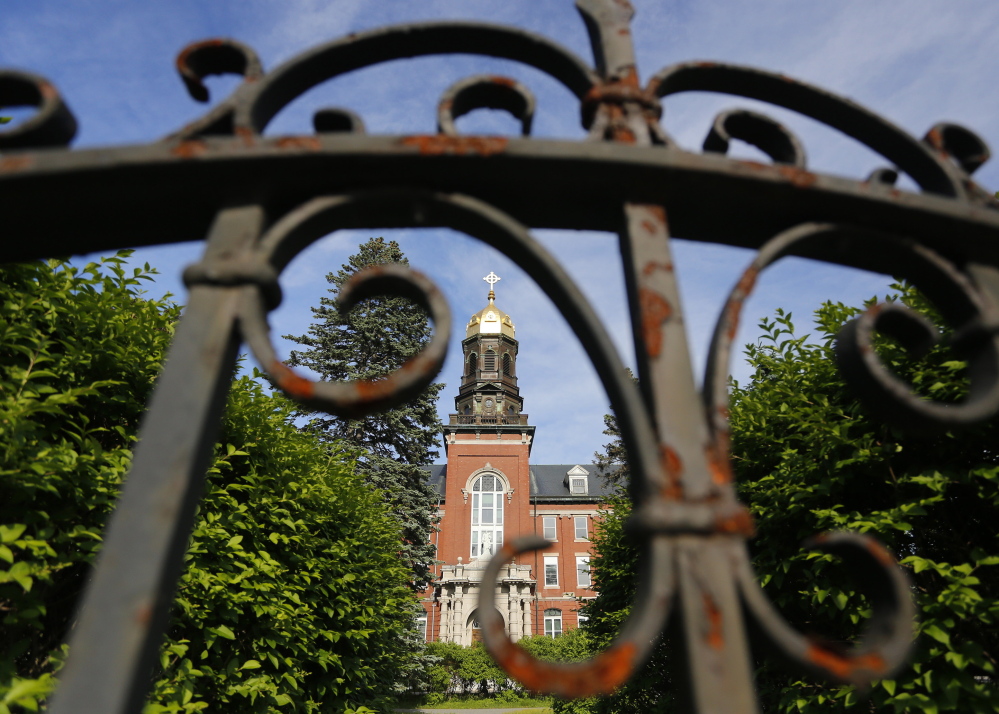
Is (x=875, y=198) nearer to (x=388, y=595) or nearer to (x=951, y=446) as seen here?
(x=951, y=446)

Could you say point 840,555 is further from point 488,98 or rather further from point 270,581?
point 270,581

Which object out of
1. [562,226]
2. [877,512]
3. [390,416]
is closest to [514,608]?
[390,416]

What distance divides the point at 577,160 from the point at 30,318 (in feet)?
12.5

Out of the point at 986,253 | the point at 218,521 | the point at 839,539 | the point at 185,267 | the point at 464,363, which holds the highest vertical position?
the point at 464,363

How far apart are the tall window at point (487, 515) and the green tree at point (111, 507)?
2781 centimetres

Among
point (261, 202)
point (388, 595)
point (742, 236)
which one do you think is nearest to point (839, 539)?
point (742, 236)

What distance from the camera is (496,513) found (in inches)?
1393

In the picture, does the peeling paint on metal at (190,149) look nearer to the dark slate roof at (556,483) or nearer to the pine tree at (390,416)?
the pine tree at (390,416)

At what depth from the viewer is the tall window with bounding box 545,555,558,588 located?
120 ft

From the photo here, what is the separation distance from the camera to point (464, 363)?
38500 mm

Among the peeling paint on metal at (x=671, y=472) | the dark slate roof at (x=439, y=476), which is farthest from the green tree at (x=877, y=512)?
the dark slate roof at (x=439, y=476)

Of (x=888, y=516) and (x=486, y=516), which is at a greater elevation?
(x=486, y=516)

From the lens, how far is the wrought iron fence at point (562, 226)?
0.91 metres

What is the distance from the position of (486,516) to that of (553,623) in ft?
24.2
